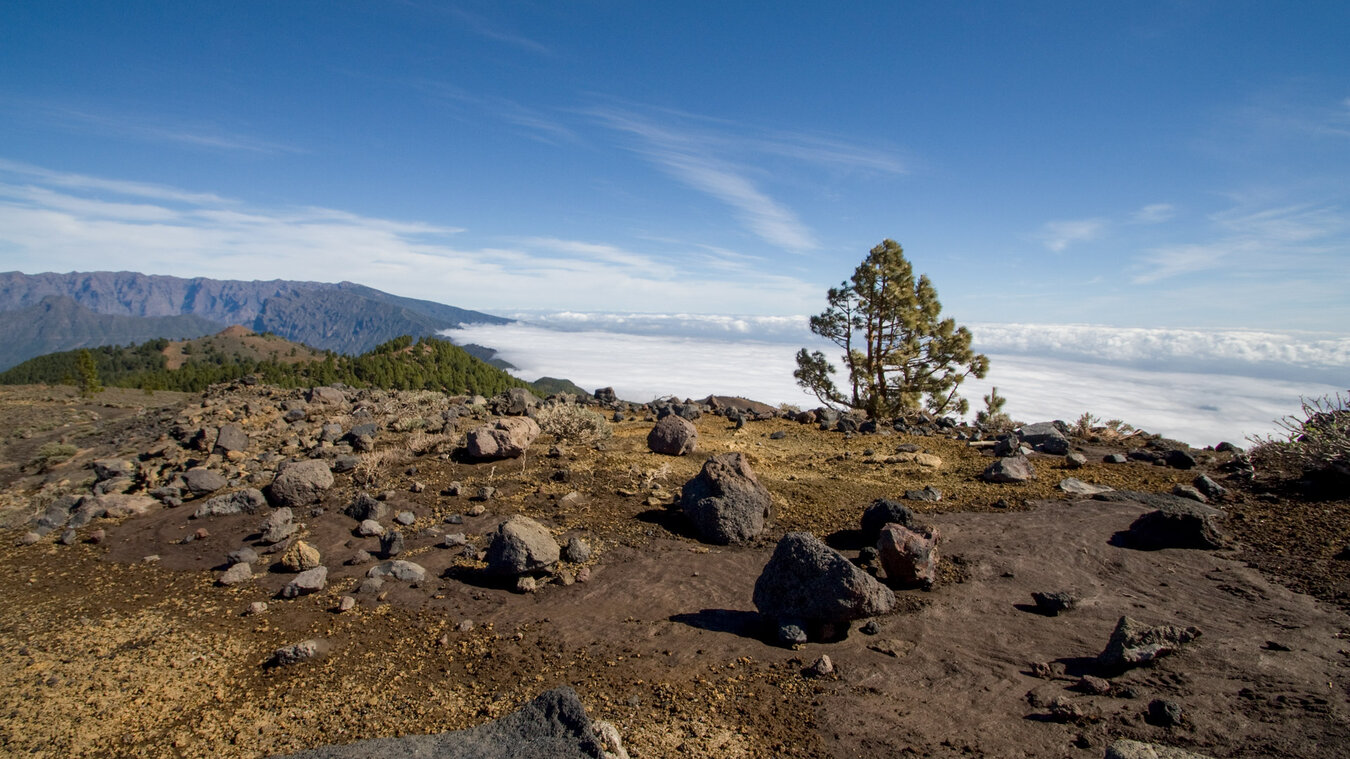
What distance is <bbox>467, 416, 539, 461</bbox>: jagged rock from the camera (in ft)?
31.5

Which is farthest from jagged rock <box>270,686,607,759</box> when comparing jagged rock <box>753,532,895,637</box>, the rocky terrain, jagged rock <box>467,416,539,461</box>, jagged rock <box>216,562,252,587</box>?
jagged rock <box>467,416,539,461</box>

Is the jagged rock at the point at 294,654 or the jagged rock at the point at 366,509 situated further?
the jagged rock at the point at 366,509

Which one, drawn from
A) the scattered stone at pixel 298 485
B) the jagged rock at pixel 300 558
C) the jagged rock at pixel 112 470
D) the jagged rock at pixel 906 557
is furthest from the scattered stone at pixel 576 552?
the jagged rock at pixel 112 470

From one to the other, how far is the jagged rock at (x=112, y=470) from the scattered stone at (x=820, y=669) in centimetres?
1175

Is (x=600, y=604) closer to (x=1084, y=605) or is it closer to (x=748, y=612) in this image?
(x=748, y=612)

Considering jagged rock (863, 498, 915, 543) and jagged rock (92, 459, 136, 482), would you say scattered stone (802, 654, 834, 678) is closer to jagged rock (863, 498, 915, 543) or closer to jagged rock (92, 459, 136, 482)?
jagged rock (863, 498, 915, 543)

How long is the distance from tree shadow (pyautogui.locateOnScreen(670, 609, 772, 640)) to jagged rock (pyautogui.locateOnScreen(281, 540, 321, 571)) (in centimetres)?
402

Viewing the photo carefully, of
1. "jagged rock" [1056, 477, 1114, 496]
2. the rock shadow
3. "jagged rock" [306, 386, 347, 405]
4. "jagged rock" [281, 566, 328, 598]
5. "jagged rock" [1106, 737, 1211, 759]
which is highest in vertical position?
"jagged rock" [1056, 477, 1114, 496]

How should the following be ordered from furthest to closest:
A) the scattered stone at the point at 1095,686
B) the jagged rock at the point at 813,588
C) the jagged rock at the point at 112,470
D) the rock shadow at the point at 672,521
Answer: the jagged rock at the point at 112,470
the rock shadow at the point at 672,521
the jagged rock at the point at 813,588
the scattered stone at the point at 1095,686

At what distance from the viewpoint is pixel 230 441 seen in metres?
10.6

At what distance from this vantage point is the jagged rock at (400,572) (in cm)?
620

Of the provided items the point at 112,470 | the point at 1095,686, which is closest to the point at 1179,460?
the point at 1095,686

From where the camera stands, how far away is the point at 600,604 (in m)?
5.76

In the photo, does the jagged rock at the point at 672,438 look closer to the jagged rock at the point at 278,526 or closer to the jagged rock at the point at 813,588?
the jagged rock at the point at 813,588
